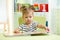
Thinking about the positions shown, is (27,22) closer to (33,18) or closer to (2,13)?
(33,18)

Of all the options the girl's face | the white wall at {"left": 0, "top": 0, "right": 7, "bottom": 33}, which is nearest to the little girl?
the girl's face

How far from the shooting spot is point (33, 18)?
0.89 metres

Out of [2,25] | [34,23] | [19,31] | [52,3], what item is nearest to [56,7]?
[52,3]

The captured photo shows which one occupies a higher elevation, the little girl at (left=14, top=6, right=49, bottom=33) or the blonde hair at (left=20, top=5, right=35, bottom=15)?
the blonde hair at (left=20, top=5, right=35, bottom=15)

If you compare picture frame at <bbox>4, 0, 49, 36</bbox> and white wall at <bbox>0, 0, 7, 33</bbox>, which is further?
white wall at <bbox>0, 0, 7, 33</bbox>

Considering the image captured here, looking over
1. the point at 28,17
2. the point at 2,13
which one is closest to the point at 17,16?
the point at 28,17

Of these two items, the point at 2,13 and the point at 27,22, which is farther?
the point at 2,13

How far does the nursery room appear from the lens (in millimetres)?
868

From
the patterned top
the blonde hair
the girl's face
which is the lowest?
the patterned top

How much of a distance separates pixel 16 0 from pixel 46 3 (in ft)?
0.76

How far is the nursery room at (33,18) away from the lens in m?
0.87

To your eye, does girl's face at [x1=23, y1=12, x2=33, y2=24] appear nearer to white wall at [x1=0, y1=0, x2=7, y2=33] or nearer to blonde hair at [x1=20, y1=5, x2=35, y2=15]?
blonde hair at [x1=20, y1=5, x2=35, y2=15]

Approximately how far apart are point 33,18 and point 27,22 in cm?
6

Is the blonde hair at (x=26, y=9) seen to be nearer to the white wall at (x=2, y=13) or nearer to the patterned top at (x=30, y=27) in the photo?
the patterned top at (x=30, y=27)
